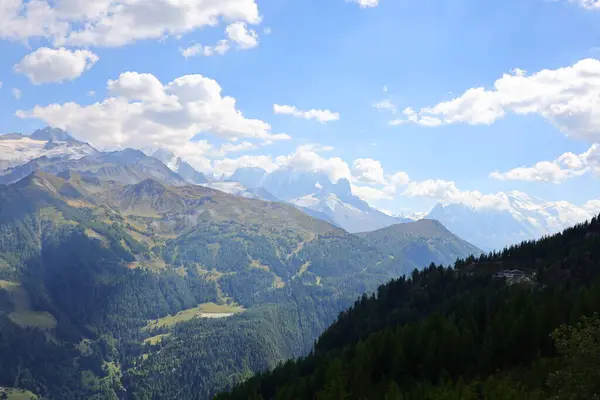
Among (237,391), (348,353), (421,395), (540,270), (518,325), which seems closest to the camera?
(421,395)

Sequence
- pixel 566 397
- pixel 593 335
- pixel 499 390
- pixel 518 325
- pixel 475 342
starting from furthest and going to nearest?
pixel 475 342 < pixel 518 325 < pixel 499 390 < pixel 593 335 < pixel 566 397

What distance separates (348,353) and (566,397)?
88.9m

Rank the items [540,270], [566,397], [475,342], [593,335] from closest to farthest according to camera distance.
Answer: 1. [566,397]
2. [593,335]
3. [475,342]
4. [540,270]

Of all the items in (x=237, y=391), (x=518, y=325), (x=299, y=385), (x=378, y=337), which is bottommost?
(x=237, y=391)

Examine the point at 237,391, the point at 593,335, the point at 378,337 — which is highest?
the point at 593,335

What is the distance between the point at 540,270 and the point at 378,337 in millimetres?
105541

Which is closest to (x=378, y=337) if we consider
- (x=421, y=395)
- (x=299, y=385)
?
(x=299, y=385)

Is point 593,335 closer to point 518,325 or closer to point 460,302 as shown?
point 518,325

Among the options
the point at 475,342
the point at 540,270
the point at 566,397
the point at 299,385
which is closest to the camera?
the point at 566,397

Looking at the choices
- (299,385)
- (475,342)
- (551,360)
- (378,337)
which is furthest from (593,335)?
(299,385)

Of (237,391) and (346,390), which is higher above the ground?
(346,390)

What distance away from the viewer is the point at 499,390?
66.2 m

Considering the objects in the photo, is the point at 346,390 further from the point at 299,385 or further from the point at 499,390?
the point at 499,390

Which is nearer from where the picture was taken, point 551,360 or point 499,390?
point 499,390
